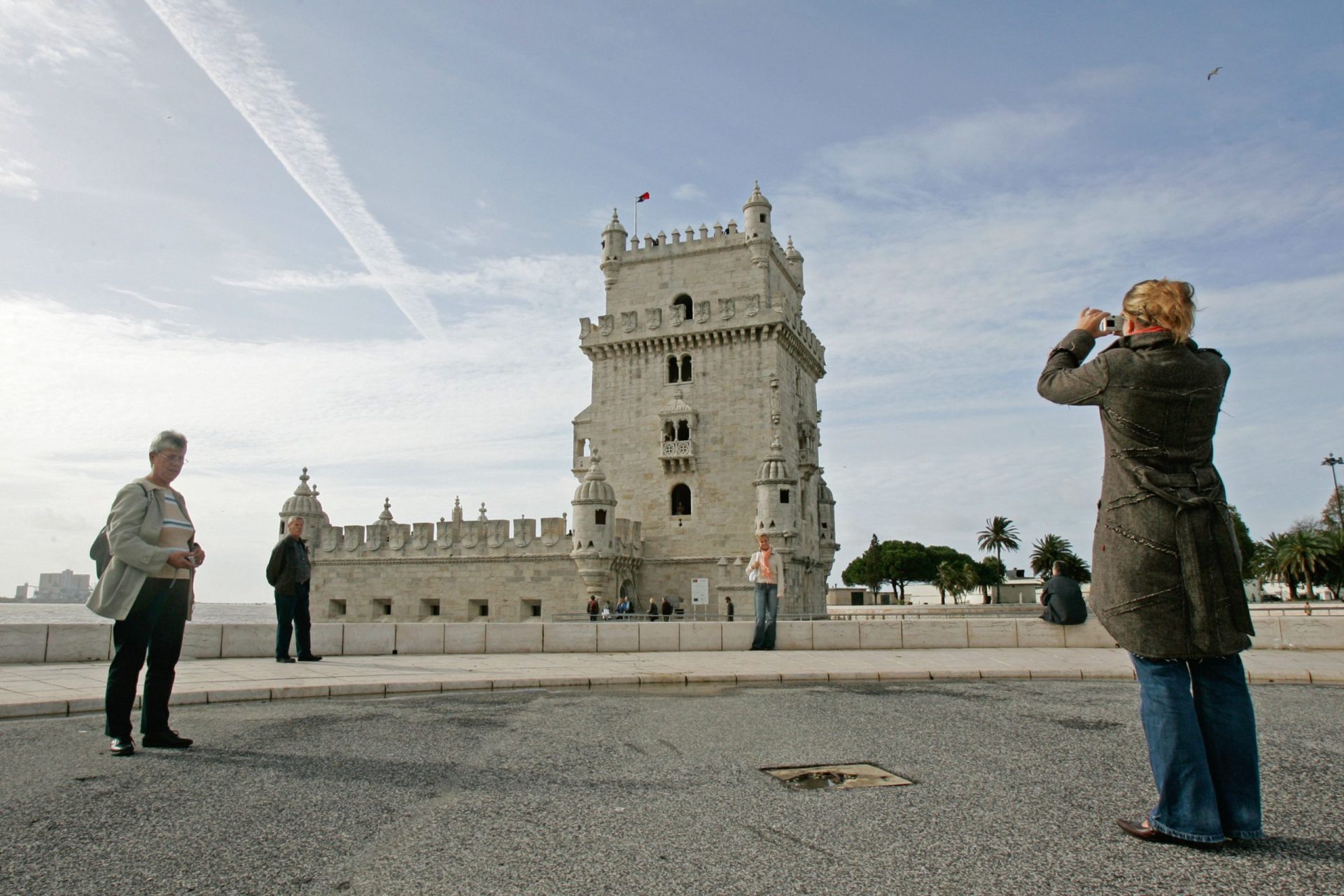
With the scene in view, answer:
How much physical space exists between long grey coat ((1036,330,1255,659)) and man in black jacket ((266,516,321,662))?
1051 cm

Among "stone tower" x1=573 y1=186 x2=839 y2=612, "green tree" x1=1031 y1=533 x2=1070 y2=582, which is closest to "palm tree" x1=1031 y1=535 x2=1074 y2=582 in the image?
"green tree" x1=1031 y1=533 x2=1070 y2=582

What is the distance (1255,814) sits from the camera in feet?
12.3

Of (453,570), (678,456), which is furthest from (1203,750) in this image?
(453,570)

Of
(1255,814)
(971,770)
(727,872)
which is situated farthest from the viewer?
(971,770)

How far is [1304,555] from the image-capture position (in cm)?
4572

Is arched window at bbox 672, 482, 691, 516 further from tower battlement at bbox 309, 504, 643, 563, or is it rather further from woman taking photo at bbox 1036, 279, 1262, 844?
woman taking photo at bbox 1036, 279, 1262, 844

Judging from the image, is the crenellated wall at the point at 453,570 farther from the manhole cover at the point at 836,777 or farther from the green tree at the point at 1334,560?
the green tree at the point at 1334,560

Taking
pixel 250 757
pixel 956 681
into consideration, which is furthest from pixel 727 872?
pixel 956 681

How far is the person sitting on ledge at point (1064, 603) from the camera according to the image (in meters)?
15.3

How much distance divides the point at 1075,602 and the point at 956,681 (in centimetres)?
596

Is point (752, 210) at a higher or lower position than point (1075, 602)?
higher

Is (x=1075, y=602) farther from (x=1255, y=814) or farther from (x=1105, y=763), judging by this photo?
(x=1255, y=814)

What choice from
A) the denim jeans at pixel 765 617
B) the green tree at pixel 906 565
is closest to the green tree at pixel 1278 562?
the green tree at pixel 906 565

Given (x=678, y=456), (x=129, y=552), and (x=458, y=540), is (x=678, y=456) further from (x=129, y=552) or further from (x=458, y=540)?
(x=129, y=552)
